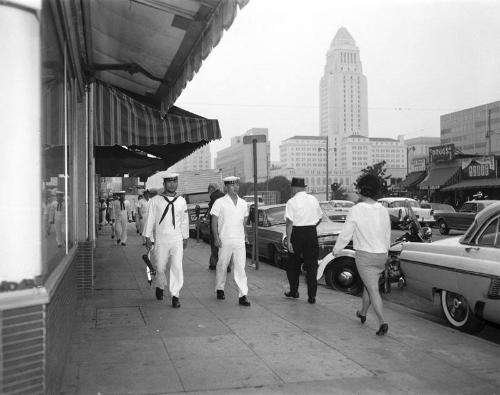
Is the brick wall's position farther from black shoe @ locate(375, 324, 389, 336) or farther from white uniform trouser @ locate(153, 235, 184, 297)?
black shoe @ locate(375, 324, 389, 336)

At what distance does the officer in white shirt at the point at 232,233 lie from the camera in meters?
7.75

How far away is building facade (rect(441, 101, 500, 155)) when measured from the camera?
99688 mm

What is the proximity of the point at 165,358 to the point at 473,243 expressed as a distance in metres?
3.83

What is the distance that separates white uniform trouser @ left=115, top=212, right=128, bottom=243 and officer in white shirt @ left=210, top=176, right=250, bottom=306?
1098 cm

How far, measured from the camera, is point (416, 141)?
151m

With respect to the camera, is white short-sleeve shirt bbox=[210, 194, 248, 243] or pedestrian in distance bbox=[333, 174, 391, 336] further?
white short-sleeve shirt bbox=[210, 194, 248, 243]

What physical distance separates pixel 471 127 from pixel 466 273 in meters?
108

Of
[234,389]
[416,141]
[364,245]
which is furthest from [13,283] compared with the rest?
[416,141]

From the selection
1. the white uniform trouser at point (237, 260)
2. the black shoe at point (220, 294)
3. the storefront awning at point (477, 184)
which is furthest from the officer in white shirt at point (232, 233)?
the storefront awning at point (477, 184)

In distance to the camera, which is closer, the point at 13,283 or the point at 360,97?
the point at 13,283

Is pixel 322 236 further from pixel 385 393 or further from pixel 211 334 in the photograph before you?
pixel 385 393

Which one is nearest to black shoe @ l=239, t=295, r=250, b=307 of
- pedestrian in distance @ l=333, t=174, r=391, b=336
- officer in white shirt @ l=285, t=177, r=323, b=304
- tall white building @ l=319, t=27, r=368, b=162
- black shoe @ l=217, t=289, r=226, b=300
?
black shoe @ l=217, t=289, r=226, b=300

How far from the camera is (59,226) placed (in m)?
4.62

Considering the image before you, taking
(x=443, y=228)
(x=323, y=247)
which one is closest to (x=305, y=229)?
(x=323, y=247)
